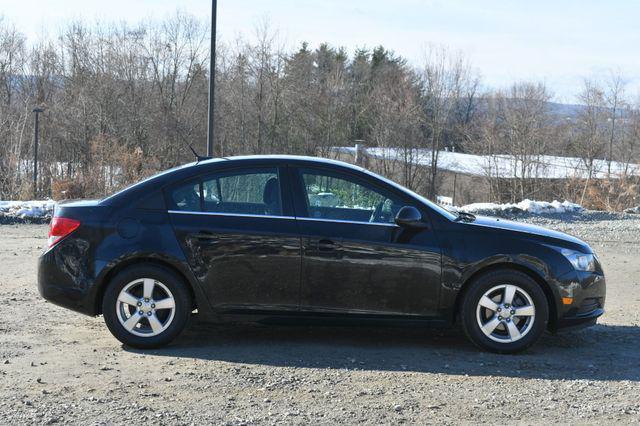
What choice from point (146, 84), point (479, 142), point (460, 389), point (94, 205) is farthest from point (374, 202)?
point (479, 142)

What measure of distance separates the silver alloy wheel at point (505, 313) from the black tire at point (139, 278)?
2410mm

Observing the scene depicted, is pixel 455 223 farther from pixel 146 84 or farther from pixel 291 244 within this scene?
pixel 146 84

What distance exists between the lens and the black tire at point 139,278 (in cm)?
630

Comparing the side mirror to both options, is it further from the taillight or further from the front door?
the taillight

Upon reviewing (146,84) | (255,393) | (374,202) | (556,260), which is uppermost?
(146,84)

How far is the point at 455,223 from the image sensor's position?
21.3 feet

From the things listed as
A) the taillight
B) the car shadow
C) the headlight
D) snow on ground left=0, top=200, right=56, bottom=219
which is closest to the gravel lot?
the car shadow

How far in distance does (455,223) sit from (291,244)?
1.37 meters

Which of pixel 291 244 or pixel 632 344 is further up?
pixel 291 244

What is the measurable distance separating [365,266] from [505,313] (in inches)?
48.0

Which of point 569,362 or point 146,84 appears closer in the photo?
point 569,362

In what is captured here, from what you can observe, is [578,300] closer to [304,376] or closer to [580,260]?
[580,260]

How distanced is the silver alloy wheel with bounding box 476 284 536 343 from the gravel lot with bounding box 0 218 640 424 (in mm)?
197

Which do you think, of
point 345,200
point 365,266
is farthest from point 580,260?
point 345,200
